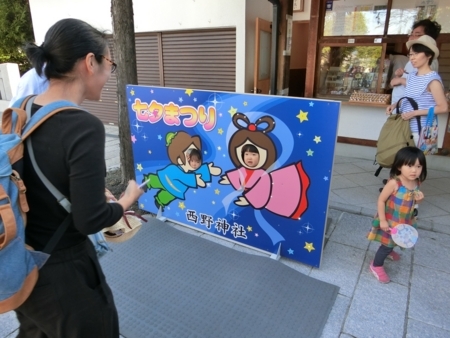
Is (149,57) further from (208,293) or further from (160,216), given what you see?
(208,293)

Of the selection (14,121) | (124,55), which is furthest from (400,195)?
(124,55)

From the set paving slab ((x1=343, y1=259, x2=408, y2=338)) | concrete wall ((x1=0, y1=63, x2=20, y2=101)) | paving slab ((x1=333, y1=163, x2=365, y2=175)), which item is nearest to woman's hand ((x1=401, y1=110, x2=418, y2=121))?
paving slab ((x1=333, y1=163, x2=365, y2=175))

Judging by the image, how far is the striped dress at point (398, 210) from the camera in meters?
2.56

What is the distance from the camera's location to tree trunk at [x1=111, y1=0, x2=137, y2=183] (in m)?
4.03

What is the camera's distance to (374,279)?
278 centimetres

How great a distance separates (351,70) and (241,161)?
150 inches

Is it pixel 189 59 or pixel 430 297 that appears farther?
pixel 189 59

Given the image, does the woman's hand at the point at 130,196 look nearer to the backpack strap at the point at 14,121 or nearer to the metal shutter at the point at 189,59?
the backpack strap at the point at 14,121

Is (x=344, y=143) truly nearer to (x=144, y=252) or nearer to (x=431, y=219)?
(x=431, y=219)

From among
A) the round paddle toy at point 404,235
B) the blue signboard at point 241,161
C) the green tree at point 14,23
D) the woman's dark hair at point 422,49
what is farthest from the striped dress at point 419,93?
the green tree at point 14,23

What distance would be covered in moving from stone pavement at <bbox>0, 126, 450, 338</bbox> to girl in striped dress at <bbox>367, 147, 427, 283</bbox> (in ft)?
0.70

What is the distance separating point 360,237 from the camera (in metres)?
3.40

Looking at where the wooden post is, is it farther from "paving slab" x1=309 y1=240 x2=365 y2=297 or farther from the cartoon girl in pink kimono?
"paving slab" x1=309 y1=240 x2=365 y2=297

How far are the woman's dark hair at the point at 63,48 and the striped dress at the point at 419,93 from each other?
3296mm
